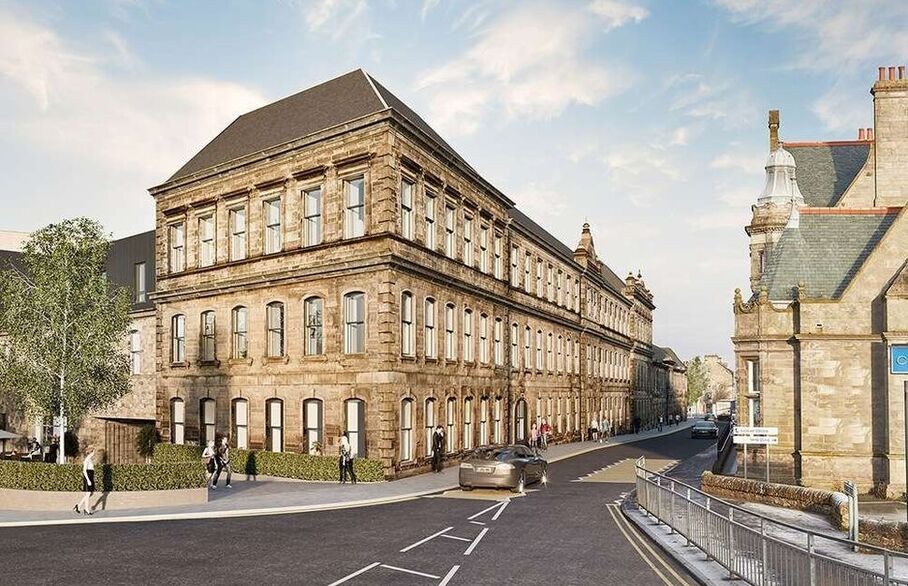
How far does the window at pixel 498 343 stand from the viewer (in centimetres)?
4300

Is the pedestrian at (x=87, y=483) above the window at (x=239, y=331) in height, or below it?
below

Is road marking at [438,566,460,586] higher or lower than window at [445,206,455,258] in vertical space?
lower

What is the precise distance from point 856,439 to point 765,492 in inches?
237

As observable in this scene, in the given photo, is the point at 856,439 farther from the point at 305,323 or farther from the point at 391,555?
the point at 305,323

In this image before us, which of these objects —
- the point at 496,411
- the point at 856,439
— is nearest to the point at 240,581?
the point at 856,439

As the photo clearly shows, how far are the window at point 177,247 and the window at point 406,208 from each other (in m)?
14.6

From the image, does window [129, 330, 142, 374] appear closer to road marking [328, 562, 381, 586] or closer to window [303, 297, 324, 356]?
window [303, 297, 324, 356]

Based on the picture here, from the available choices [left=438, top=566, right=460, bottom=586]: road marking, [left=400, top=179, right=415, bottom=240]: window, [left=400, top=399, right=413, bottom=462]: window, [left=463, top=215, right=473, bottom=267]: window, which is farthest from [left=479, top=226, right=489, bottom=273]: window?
[left=438, top=566, right=460, bottom=586]: road marking

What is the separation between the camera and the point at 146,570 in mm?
14273

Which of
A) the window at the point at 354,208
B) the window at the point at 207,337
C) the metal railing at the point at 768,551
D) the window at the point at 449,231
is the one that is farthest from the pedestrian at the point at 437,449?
the metal railing at the point at 768,551

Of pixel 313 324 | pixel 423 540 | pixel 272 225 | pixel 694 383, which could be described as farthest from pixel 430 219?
pixel 694 383

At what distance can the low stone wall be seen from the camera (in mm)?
21781

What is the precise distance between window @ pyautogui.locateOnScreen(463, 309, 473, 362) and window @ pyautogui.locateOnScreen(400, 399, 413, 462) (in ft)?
23.1

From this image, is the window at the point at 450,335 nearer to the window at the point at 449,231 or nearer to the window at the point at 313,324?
the window at the point at 449,231
